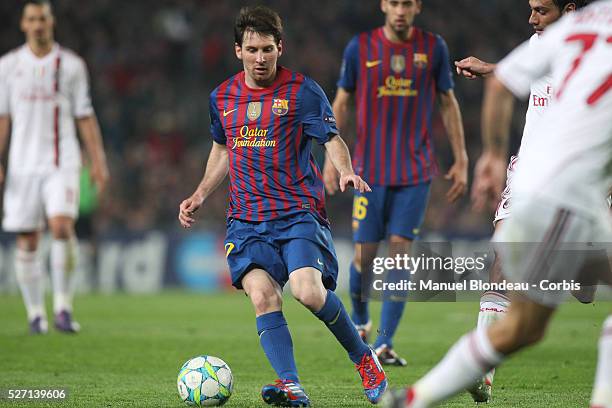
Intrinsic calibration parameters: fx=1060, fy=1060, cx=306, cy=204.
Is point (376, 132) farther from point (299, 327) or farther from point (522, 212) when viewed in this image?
point (522, 212)

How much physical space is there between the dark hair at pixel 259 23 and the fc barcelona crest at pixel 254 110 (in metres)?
0.33

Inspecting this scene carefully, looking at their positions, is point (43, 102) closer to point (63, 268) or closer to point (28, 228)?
point (28, 228)

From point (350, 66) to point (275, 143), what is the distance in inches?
92.2

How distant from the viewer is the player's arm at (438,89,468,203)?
297 inches

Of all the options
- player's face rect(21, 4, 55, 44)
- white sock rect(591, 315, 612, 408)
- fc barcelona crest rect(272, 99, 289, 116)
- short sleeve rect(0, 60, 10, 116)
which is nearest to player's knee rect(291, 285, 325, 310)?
fc barcelona crest rect(272, 99, 289, 116)

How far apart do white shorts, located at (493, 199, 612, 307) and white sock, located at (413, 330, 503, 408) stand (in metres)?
0.25

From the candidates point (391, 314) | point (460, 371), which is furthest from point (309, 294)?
point (391, 314)

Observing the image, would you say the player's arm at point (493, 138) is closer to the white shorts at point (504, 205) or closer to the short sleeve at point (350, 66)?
the white shorts at point (504, 205)

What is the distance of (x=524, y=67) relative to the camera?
3832 millimetres

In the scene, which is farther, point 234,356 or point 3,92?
point 3,92

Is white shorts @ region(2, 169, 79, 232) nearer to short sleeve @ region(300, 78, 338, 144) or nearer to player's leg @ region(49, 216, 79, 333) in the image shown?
player's leg @ region(49, 216, 79, 333)

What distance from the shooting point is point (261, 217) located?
Result: 5.50m

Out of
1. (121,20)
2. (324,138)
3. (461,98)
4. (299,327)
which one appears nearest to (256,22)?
(324,138)

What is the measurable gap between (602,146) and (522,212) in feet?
1.16
